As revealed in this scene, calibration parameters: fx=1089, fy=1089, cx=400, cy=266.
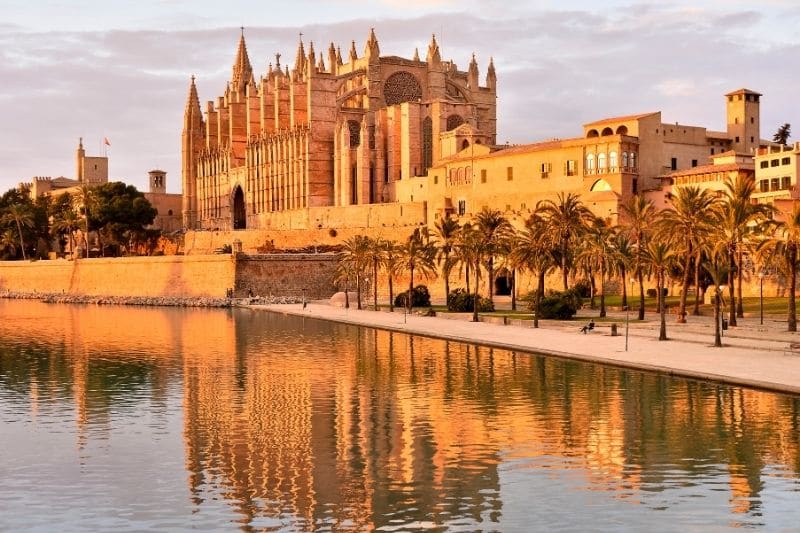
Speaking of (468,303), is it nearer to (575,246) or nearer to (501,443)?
(575,246)

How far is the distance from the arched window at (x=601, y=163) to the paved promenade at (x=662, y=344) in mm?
17455

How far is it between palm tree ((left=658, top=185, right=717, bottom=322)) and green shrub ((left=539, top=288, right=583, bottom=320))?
4974mm

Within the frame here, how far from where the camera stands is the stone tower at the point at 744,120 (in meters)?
70.1

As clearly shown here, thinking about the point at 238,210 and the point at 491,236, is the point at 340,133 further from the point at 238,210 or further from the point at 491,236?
the point at 491,236

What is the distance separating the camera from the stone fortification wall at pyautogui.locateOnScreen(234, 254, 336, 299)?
73.2 metres

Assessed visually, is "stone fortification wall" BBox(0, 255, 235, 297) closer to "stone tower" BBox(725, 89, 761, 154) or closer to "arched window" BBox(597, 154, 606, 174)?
"arched window" BBox(597, 154, 606, 174)

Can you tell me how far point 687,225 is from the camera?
4172 centimetres

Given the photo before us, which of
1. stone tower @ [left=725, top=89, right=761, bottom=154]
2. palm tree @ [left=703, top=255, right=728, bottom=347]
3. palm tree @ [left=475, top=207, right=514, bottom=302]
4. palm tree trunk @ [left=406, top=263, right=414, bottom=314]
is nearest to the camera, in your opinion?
palm tree @ [left=703, top=255, right=728, bottom=347]

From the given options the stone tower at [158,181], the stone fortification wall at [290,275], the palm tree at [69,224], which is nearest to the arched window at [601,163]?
the stone fortification wall at [290,275]

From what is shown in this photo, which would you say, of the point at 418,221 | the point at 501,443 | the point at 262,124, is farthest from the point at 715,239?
the point at 262,124

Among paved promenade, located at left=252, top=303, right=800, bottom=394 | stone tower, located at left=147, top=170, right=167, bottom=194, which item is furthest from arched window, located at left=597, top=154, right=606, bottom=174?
stone tower, located at left=147, top=170, right=167, bottom=194

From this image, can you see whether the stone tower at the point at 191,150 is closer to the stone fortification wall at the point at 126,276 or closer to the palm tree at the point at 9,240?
the palm tree at the point at 9,240

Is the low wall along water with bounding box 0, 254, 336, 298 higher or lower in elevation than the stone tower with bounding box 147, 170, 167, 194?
lower

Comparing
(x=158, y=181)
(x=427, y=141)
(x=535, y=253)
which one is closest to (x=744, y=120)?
(x=427, y=141)
